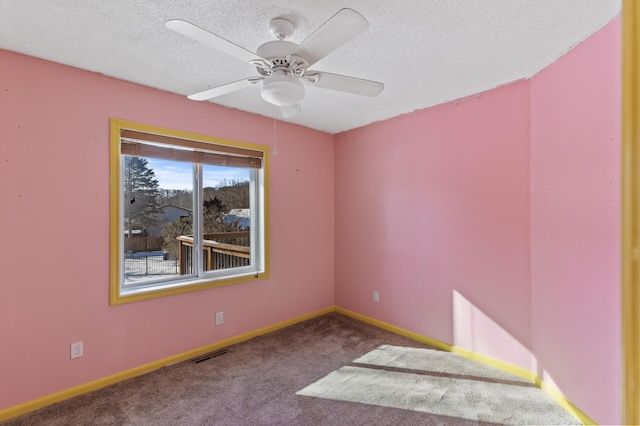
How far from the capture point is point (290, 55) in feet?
5.15

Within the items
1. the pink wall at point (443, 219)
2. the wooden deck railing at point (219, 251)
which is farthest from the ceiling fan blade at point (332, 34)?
the wooden deck railing at point (219, 251)

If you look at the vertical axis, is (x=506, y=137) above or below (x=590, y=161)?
above

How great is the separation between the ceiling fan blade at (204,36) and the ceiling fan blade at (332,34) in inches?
9.9

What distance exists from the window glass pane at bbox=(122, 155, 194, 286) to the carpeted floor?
2.80 feet

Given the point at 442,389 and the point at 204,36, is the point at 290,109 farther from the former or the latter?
the point at 442,389

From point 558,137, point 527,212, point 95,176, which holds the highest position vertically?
point 558,137

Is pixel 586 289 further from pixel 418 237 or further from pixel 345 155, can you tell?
pixel 345 155

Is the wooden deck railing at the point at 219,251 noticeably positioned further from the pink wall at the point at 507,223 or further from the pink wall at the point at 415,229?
the pink wall at the point at 507,223

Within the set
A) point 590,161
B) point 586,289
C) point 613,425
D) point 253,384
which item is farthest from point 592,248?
point 253,384

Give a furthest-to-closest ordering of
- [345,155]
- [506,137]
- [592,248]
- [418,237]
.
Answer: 1. [345,155]
2. [418,237]
3. [506,137]
4. [592,248]

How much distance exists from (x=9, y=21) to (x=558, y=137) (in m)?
3.39

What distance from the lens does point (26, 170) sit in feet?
6.75

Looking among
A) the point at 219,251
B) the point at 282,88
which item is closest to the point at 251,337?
the point at 219,251

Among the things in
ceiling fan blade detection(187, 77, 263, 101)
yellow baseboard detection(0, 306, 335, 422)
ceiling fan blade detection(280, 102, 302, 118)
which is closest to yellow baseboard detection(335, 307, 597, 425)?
yellow baseboard detection(0, 306, 335, 422)
